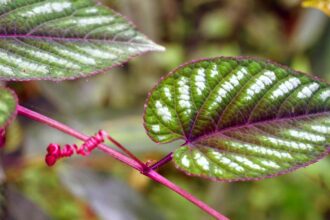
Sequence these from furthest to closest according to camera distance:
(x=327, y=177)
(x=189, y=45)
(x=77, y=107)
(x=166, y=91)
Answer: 1. (x=189, y=45)
2. (x=327, y=177)
3. (x=77, y=107)
4. (x=166, y=91)

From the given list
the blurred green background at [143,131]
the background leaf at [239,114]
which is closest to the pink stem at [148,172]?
the background leaf at [239,114]

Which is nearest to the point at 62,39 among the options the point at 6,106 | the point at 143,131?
the point at 6,106

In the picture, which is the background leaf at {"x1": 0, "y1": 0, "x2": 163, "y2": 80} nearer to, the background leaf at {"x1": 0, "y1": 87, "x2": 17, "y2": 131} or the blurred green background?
the background leaf at {"x1": 0, "y1": 87, "x2": 17, "y2": 131}

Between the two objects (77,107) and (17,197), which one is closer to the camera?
(17,197)

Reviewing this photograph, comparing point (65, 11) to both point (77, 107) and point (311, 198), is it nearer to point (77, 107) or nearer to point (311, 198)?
point (77, 107)

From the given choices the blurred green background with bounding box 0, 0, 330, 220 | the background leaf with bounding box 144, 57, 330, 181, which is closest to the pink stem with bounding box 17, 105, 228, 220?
the background leaf with bounding box 144, 57, 330, 181

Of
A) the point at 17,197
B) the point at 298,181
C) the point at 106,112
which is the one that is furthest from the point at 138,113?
the point at 298,181
